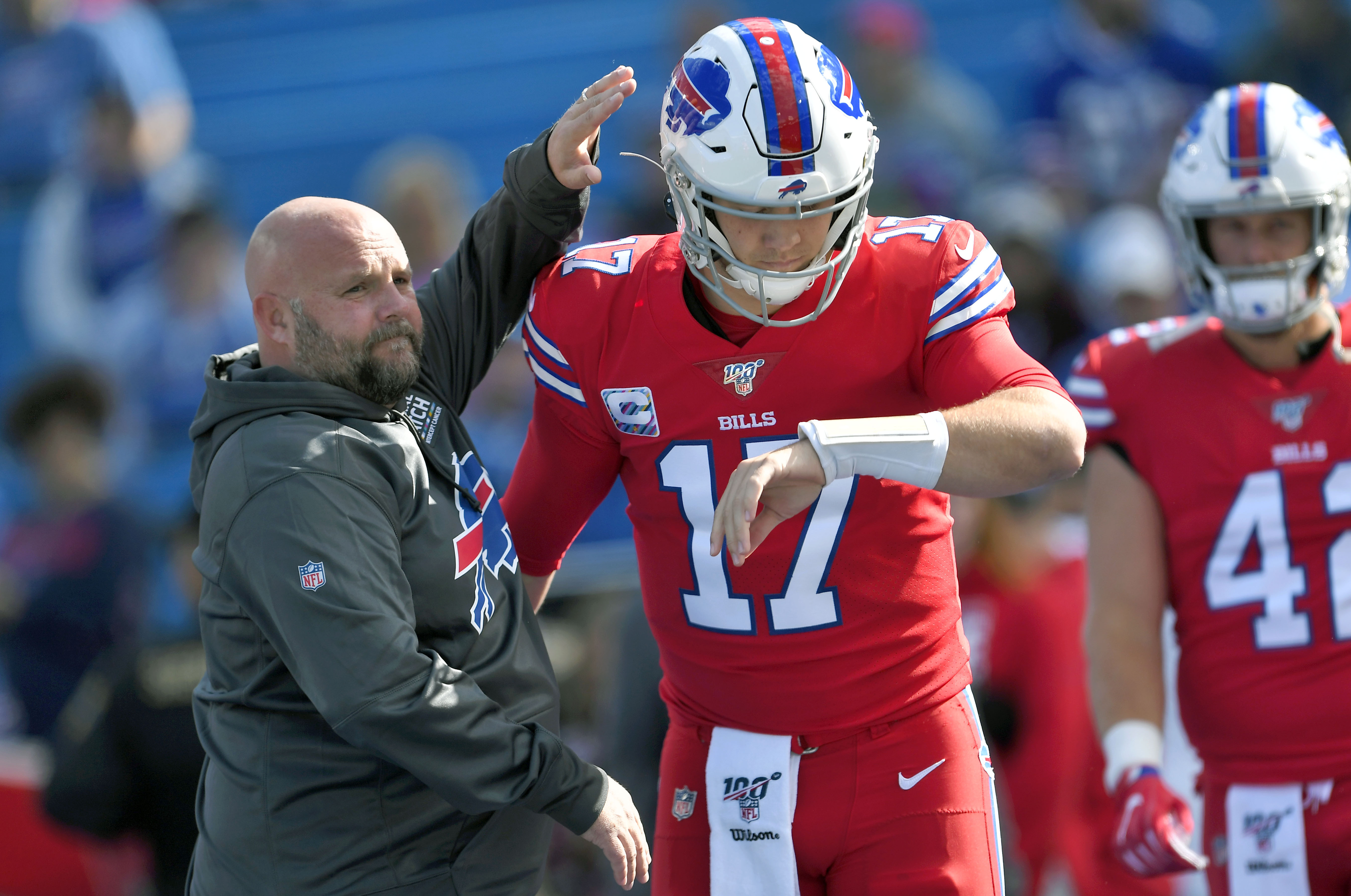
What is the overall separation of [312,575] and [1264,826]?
6.78 ft

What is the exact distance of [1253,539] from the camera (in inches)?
123

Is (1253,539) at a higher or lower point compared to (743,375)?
lower

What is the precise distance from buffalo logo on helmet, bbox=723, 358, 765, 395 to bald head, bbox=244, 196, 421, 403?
567 millimetres

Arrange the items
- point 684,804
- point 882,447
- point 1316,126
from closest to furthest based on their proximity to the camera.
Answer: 1. point 882,447
2. point 684,804
3. point 1316,126

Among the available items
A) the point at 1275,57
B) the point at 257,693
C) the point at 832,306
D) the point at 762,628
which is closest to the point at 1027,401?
the point at 832,306

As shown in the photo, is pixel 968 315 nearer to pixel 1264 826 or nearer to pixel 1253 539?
pixel 1253 539

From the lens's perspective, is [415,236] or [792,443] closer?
[792,443]

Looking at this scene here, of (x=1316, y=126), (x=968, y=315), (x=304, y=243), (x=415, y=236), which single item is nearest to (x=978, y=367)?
(x=968, y=315)

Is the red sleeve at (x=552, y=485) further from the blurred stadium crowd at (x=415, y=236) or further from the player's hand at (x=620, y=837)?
the blurred stadium crowd at (x=415, y=236)

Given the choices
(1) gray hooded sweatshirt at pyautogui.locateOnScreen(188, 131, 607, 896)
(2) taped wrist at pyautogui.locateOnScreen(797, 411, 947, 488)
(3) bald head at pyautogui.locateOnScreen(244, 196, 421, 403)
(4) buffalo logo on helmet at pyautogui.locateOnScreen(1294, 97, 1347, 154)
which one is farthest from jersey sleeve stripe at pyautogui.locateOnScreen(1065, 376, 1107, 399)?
(3) bald head at pyautogui.locateOnScreen(244, 196, 421, 403)

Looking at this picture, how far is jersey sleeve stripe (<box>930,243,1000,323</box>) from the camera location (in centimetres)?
244

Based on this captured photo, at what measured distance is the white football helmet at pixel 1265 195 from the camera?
10.2ft

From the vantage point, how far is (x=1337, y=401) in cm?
311

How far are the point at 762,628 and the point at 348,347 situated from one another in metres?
0.88
